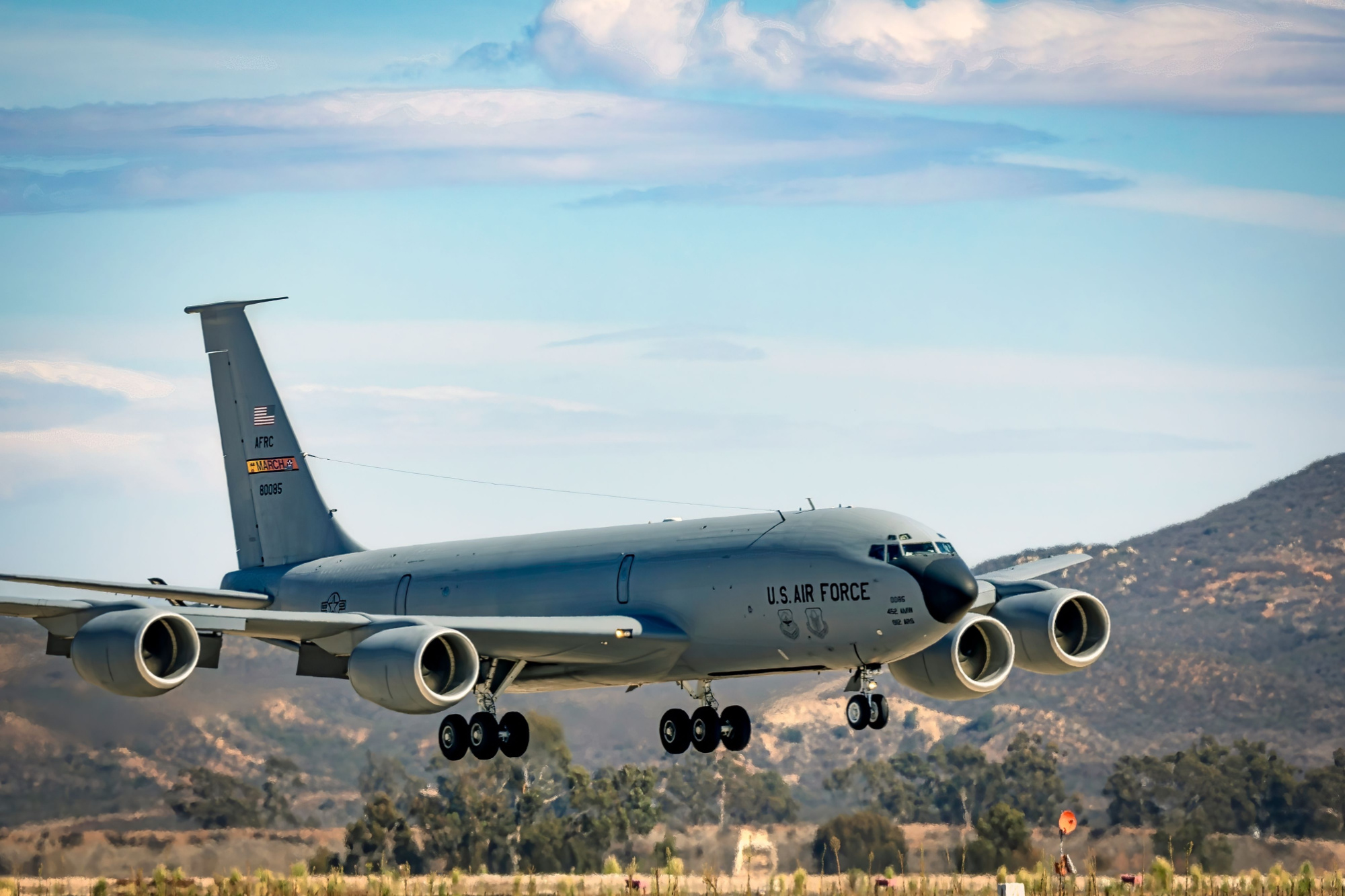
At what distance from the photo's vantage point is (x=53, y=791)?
66.4 metres

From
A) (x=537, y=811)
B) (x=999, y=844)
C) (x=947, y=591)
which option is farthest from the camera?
(x=537, y=811)

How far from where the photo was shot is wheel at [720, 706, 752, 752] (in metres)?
46.4

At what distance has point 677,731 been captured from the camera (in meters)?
47.3

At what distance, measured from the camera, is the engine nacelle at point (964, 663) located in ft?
154

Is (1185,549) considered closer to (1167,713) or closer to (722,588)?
(1167,713)

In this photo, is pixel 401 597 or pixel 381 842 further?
pixel 381 842

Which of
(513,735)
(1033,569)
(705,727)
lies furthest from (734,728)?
(1033,569)

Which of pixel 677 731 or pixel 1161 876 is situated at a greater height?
pixel 677 731

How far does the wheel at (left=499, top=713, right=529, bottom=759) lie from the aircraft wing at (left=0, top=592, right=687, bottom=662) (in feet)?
5.52

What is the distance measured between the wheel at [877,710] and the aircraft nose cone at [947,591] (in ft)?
10.6

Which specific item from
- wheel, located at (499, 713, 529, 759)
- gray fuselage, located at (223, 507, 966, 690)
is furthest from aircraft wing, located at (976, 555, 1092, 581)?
wheel, located at (499, 713, 529, 759)

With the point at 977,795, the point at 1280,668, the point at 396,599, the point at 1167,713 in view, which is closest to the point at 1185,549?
the point at 1280,668

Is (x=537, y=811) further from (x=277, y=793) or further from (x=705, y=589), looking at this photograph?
(x=705, y=589)

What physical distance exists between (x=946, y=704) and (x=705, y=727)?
84.7 metres
